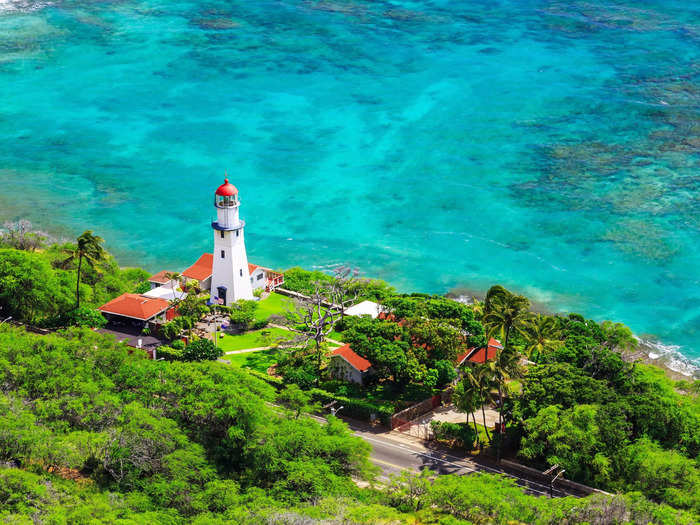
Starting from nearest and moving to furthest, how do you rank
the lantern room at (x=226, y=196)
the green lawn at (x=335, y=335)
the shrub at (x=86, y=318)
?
the shrub at (x=86, y=318)
the green lawn at (x=335, y=335)
the lantern room at (x=226, y=196)

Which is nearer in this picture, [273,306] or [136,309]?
[136,309]

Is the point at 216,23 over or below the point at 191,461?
over

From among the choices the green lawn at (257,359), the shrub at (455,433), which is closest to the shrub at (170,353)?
the green lawn at (257,359)

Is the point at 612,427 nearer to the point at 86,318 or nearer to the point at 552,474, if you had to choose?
the point at 552,474

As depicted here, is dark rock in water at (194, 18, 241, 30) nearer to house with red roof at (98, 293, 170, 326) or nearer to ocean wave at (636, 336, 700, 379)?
house with red roof at (98, 293, 170, 326)

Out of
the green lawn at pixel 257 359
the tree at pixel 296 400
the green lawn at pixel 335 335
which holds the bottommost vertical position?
the green lawn at pixel 257 359

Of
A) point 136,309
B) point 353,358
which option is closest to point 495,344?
point 353,358

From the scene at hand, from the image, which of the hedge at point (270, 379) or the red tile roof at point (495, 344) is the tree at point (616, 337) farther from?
the hedge at point (270, 379)
